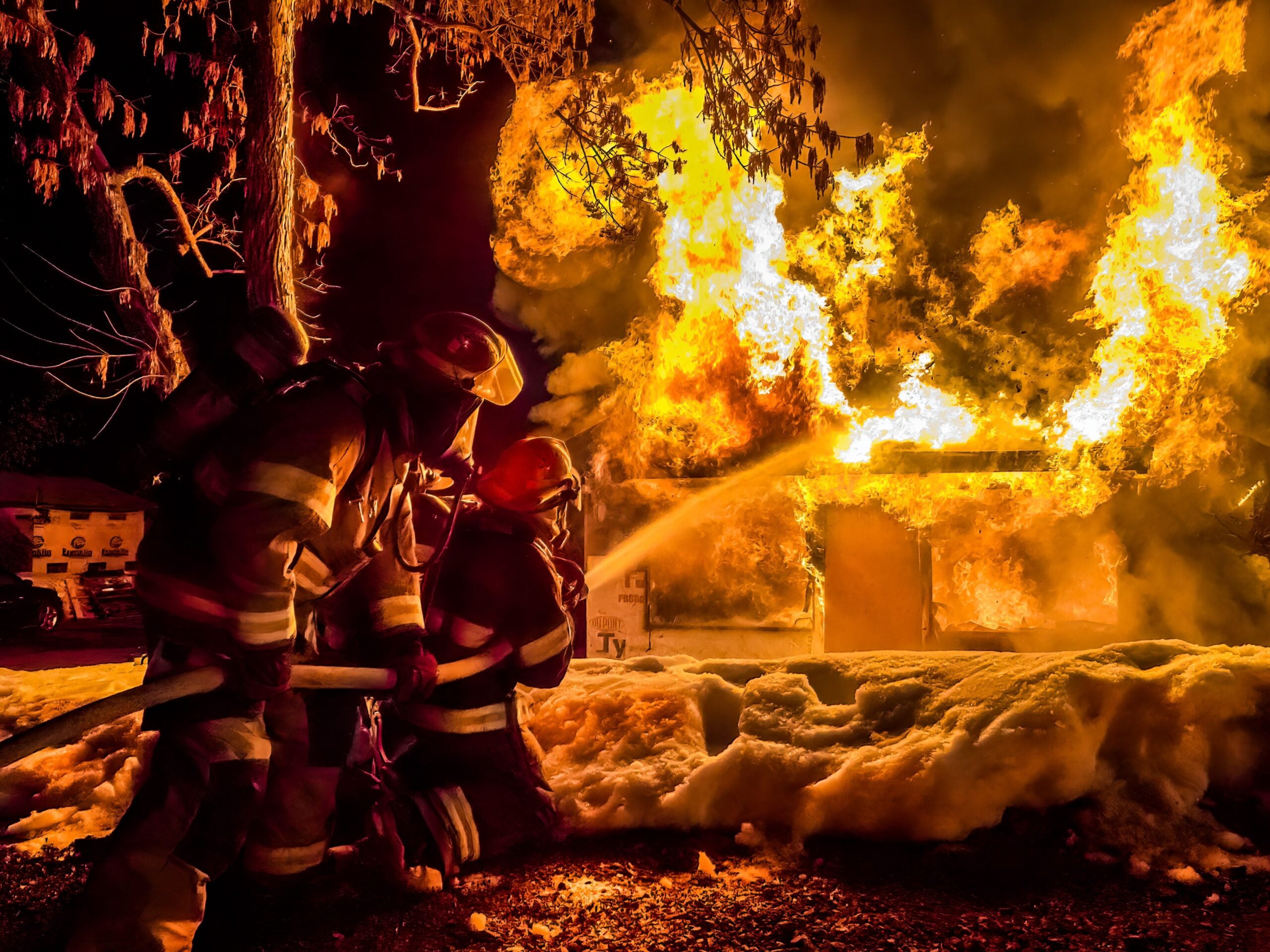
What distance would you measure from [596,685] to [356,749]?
2084mm

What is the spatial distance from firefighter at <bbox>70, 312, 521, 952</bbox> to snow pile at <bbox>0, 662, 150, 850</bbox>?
146 cm

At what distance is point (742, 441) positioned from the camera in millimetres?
12367

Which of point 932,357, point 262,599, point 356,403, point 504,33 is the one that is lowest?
point 262,599

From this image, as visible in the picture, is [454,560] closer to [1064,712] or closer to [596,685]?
[596,685]

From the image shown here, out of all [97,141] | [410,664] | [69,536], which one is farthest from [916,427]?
[69,536]

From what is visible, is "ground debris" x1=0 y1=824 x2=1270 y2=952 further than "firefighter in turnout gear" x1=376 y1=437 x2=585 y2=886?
No

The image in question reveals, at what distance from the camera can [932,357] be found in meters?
12.3

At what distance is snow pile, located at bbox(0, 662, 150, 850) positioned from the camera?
3982 millimetres

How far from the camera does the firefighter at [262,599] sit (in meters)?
2.73

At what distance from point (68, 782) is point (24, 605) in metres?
14.3

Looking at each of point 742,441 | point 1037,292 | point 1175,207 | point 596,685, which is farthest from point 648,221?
point 596,685

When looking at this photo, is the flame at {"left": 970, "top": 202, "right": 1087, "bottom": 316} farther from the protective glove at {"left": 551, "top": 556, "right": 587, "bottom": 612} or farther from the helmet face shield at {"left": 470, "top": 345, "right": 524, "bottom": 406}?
the helmet face shield at {"left": 470, "top": 345, "right": 524, "bottom": 406}

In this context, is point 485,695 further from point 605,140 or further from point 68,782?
point 605,140

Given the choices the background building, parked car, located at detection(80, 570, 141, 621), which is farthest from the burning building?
the background building
